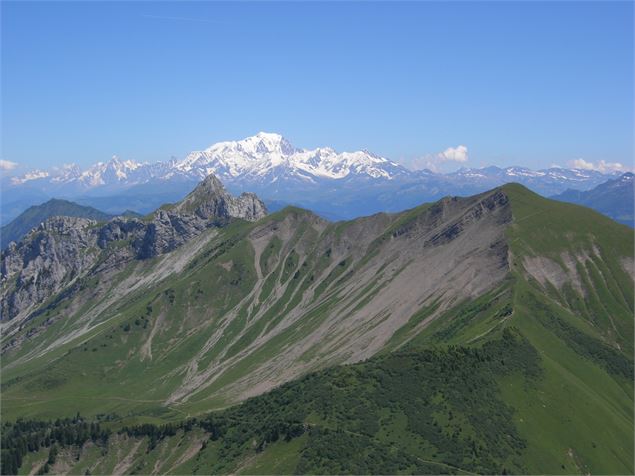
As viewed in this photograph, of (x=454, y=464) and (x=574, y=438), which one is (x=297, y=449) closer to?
(x=454, y=464)

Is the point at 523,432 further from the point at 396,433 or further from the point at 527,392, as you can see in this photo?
the point at 396,433

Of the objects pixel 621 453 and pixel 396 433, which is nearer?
pixel 396 433

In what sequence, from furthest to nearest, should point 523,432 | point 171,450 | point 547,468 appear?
1. point 171,450
2. point 523,432
3. point 547,468

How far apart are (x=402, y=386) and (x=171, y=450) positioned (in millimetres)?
68119

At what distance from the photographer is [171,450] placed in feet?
607

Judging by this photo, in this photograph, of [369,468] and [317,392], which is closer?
[369,468]

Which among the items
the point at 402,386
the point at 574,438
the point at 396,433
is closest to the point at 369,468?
the point at 396,433

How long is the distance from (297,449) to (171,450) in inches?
1706

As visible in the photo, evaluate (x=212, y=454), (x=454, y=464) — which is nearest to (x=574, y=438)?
(x=454, y=464)

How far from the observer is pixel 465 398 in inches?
7096

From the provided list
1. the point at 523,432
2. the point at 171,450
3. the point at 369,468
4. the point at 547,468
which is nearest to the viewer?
the point at 369,468

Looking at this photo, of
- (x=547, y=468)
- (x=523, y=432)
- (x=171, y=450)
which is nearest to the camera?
(x=547, y=468)

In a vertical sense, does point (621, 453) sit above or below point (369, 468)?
below

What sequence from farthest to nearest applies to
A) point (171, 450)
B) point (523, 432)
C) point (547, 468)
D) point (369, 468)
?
point (171, 450), point (523, 432), point (547, 468), point (369, 468)
